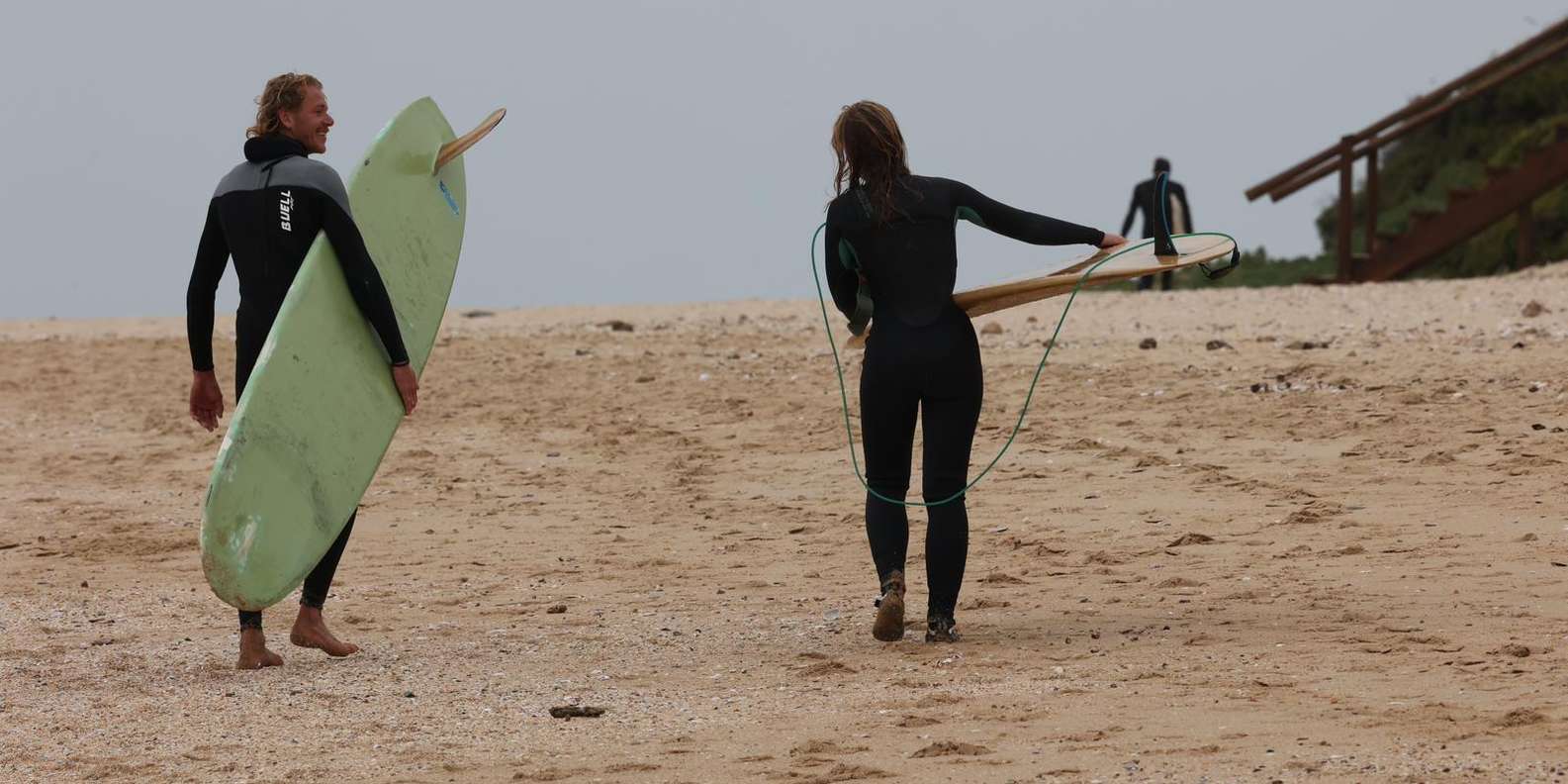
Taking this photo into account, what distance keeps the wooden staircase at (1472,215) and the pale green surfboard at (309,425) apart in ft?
41.6

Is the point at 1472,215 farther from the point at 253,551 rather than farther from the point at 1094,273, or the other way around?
the point at 253,551

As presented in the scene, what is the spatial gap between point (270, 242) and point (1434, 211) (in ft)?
44.7

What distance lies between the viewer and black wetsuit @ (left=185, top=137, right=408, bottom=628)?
203 inches

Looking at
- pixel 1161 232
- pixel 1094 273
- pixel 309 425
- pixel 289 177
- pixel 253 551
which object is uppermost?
pixel 289 177

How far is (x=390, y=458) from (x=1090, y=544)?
13.9 feet

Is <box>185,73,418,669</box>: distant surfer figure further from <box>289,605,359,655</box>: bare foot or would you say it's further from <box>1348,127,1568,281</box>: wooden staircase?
<box>1348,127,1568,281</box>: wooden staircase

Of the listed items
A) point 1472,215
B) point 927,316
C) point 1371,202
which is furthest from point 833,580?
point 1472,215

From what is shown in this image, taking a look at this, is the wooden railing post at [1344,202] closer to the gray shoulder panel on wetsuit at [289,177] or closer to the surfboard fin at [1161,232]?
the surfboard fin at [1161,232]

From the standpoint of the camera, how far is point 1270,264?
67.7 feet

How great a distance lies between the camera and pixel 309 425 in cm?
520

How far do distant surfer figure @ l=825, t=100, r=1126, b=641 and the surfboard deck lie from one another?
10cm

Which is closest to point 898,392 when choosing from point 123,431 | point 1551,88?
point 123,431

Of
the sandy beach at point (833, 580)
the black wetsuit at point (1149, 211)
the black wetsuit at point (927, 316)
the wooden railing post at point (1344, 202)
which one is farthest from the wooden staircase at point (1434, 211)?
the black wetsuit at point (927, 316)

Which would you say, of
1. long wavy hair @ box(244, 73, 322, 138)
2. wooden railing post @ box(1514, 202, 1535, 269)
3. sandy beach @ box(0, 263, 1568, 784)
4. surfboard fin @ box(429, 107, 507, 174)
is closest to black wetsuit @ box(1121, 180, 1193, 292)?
wooden railing post @ box(1514, 202, 1535, 269)
